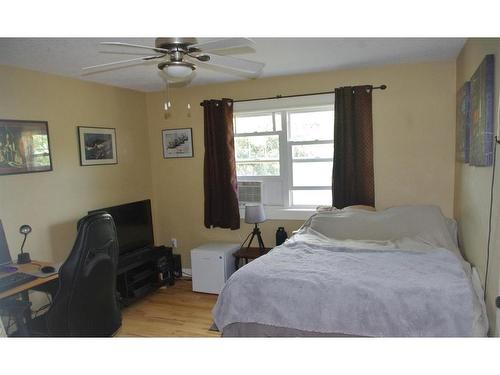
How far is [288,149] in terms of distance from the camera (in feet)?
12.2

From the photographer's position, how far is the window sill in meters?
3.63

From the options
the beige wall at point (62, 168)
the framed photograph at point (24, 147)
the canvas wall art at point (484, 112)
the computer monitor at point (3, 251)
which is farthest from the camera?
the beige wall at point (62, 168)

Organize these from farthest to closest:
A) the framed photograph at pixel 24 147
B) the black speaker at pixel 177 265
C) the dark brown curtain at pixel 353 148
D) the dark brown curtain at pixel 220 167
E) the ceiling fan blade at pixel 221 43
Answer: the black speaker at pixel 177 265
the dark brown curtain at pixel 220 167
the dark brown curtain at pixel 353 148
the framed photograph at pixel 24 147
the ceiling fan blade at pixel 221 43

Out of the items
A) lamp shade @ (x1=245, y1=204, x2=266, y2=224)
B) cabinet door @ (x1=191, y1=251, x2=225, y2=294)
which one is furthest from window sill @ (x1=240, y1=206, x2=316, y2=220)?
cabinet door @ (x1=191, y1=251, x2=225, y2=294)

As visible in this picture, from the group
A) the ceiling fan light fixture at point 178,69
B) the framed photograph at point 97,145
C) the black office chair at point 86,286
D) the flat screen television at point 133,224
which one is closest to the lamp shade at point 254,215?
the flat screen television at point 133,224

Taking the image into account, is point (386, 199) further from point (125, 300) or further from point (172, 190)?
point (125, 300)

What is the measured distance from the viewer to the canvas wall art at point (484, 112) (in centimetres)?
169

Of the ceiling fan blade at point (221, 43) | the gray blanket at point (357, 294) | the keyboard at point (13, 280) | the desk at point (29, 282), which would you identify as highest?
the ceiling fan blade at point (221, 43)

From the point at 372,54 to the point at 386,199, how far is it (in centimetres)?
140

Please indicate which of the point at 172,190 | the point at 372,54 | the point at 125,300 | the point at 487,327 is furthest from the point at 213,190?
the point at 487,327

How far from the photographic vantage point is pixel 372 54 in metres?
2.86

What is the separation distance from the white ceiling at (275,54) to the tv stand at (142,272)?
1824mm

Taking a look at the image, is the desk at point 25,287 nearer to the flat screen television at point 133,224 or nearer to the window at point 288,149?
the flat screen television at point 133,224

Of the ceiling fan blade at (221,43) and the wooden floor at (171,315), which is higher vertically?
the ceiling fan blade at (221,43)
